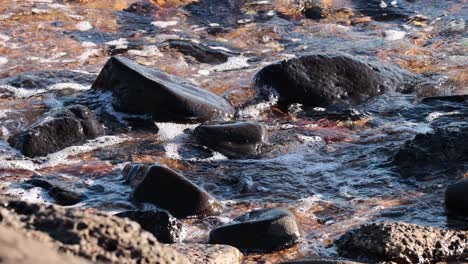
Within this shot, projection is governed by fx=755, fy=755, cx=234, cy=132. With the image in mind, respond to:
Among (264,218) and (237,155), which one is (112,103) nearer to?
(237,155)

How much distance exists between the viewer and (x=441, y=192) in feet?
17.7

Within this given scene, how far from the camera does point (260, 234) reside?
4.42 metres

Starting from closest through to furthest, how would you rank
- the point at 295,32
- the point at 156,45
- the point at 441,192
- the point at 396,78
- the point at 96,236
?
the point at 96,236 < the point at 441,192 < the point at 396,78 < the point at 156,45 < the point at 295,32

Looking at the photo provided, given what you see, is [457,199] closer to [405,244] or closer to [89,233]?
[405,244]

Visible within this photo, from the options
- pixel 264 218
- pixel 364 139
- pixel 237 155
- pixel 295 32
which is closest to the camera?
pixel 264 218

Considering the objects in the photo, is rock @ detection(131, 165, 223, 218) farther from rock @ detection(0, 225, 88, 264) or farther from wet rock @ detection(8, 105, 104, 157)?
rock @ detection(0, 225, 88, 264)

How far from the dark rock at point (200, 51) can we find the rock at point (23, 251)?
6.77 m

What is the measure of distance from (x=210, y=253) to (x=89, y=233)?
184 cm

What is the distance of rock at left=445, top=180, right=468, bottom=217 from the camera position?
16.1ft

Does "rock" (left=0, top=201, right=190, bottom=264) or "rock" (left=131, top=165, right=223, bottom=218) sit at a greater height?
"rock" (left=0, top=201, right=190, bottom=264)

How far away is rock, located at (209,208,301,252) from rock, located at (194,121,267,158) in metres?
1.55

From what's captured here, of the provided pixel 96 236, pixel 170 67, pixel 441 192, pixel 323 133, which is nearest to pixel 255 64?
pixel 170 67

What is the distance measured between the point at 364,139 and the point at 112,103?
7.58 ft

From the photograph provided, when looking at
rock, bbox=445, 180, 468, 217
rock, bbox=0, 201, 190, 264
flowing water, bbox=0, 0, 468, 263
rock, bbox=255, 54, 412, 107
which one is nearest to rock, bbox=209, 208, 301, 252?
flowing water, bbox=0, 0, 468, 263
